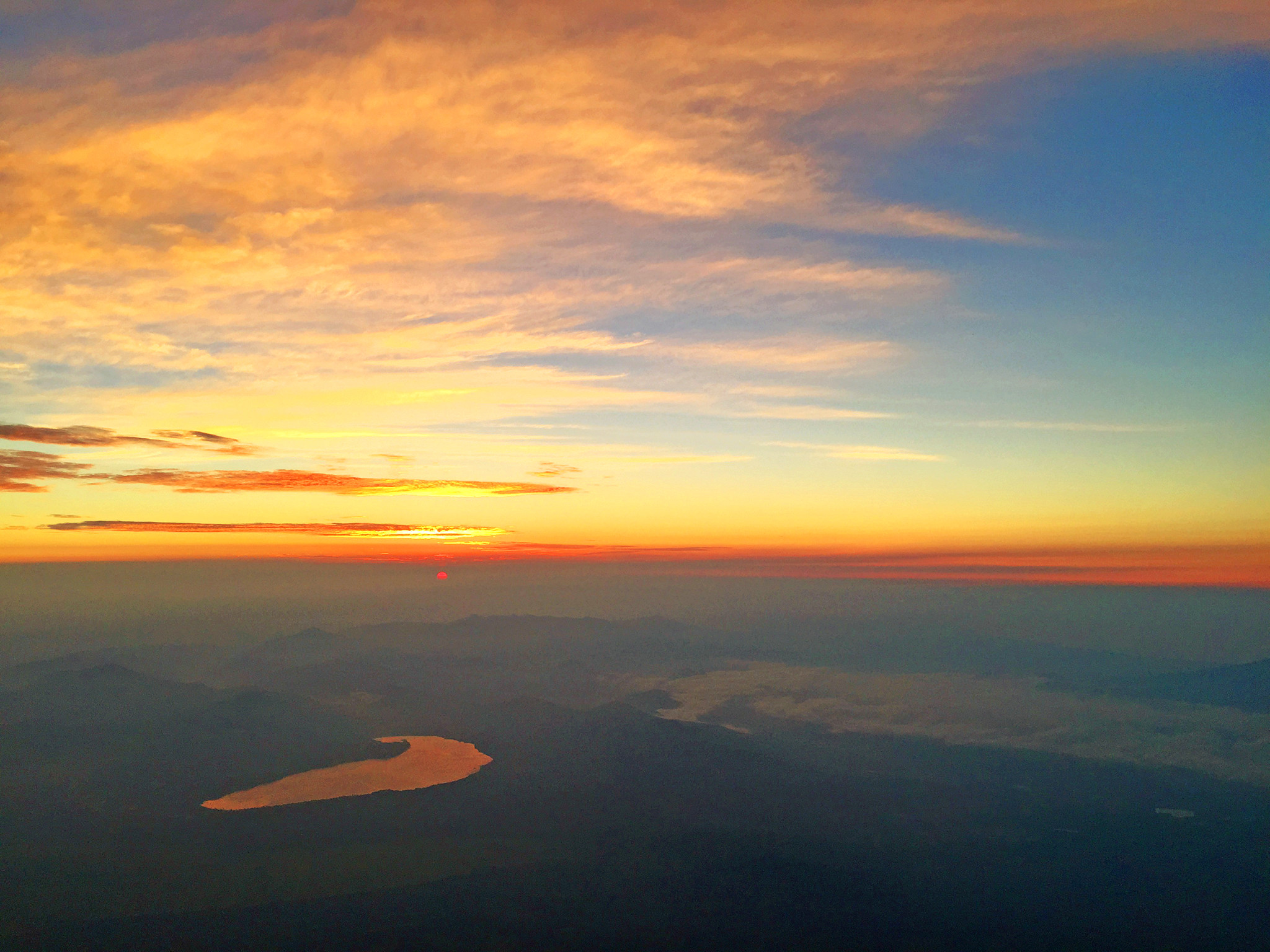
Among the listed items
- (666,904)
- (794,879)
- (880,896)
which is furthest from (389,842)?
(880,896)

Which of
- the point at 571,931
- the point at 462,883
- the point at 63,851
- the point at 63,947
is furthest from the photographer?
the point at 63,851

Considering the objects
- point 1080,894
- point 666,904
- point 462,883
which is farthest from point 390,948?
point 1080,894

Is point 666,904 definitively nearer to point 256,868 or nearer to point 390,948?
point 390,948

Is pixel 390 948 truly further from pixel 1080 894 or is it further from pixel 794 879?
pixel 1080 894

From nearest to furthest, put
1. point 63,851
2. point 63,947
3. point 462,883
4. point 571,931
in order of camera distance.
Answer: point 63,947
point 571,931
point 462,883
point 63,851

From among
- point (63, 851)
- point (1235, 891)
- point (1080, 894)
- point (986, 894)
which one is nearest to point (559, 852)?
point (986, 894)

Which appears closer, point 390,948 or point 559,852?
point 390,948

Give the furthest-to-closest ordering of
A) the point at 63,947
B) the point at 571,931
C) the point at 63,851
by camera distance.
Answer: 1. the point at 63,851
2. the point at 571,931
3. the point at 63,947

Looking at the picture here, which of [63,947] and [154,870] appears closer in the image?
[63,947]

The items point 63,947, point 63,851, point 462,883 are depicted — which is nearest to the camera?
point 63,947
